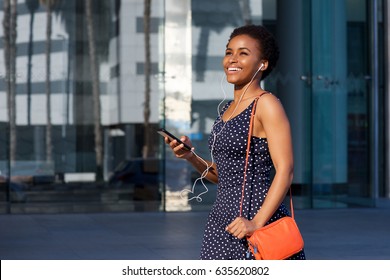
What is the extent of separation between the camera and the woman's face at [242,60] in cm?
410

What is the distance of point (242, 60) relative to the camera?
4094 mm

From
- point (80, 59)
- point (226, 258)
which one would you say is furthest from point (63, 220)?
point (226, 258)

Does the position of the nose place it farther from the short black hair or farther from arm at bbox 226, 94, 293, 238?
arm at bbox 226, 94, 293, 238

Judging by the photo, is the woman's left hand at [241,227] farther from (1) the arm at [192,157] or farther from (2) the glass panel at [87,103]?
(2) the glass panel at [87,103]

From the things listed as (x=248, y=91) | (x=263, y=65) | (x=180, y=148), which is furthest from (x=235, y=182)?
(x=263, y=65)

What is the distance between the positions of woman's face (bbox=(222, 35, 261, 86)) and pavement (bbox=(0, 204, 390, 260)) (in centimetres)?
682

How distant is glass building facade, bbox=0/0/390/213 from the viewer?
18406mm

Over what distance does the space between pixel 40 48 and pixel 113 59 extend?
1364 mm

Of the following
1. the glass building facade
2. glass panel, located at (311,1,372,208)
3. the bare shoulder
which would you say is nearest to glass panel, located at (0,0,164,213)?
the glass building facade

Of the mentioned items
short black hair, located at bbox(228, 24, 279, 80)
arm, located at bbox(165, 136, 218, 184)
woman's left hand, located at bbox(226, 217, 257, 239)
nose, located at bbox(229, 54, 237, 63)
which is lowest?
woman's left hand, located at bbox(226, 217, 257, 239)

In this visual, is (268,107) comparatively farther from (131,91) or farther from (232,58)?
(131,91)

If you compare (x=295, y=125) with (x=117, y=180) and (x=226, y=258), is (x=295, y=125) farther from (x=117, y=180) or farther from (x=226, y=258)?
(x=226, y=258)

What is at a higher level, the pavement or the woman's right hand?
the woman's right hand

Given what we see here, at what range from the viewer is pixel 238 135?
4113 millimetres
